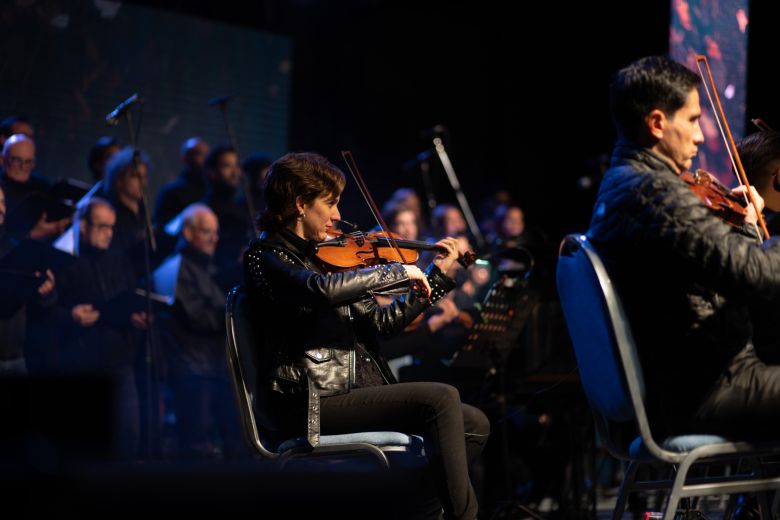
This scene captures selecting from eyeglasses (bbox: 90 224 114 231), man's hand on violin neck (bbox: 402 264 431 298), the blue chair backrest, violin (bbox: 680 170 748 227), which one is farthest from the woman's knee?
eyeglasses (bbox: 90 224 114 231)

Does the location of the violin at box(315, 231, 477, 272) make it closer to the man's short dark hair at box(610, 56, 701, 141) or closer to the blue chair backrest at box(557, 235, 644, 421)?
the blue chair backrest at box(557, 235, 644, 421)

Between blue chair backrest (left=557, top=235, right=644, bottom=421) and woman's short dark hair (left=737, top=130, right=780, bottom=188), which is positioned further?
woman's short dark hair (left=737, top=130, right=780, bottom=188)

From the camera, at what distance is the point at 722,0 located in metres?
4.49

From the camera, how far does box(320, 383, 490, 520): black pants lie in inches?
100

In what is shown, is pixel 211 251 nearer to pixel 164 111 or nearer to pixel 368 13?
pixel 164 111

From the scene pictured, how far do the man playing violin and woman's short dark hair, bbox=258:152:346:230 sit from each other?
980mm

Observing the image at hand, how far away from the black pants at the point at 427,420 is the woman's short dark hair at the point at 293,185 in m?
0.61

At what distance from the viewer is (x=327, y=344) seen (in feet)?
8.99

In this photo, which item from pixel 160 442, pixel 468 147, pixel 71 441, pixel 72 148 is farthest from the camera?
pixel 468 147

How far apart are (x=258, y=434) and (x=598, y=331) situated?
1081 mm

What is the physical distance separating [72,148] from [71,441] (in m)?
5.73

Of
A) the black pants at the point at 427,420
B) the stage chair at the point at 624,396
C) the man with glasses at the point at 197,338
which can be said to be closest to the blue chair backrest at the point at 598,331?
the stage chair at the point at 624,396

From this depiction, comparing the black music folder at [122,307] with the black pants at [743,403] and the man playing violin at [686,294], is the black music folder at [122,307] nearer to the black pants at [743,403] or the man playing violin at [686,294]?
the man playing violin at [686,294]

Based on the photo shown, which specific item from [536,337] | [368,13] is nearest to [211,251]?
[536,337]
